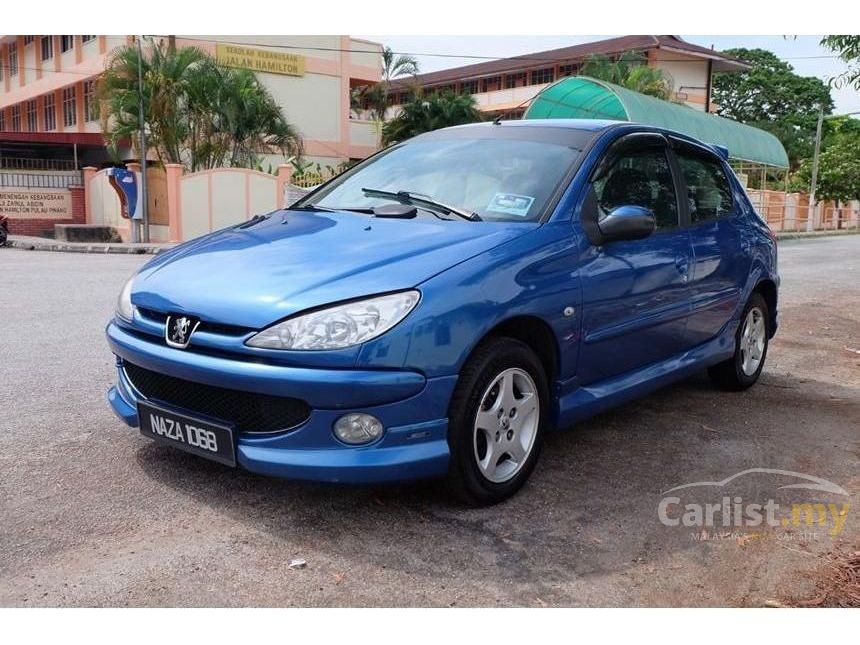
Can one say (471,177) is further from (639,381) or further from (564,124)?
(639,381)

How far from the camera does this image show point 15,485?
347cm

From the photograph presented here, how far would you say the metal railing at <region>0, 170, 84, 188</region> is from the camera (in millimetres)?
23609

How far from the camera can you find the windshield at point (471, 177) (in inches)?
151

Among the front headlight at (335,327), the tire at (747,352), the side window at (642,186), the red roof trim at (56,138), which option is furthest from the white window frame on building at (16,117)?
the front headlight at (335,327)

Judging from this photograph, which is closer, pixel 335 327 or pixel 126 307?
pixel 335 327

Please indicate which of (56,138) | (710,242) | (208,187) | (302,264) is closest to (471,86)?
(56,138)

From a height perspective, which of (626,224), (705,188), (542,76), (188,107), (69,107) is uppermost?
(542,76)

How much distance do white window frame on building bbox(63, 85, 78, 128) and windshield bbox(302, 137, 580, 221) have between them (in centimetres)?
3212

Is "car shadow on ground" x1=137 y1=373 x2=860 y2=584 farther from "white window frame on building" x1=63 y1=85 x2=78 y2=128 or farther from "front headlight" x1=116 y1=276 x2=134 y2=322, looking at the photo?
"white window frame on building" x1=63 y1=85 x2=78 y2=128

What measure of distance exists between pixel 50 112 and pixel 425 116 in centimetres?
1765

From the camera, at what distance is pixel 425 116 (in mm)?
30312

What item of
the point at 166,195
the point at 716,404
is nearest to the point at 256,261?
the point at 716,404

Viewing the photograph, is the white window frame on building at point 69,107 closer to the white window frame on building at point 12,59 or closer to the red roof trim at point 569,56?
the white window frame on building at point 12,59

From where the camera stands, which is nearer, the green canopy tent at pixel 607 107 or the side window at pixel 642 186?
the side window at pixel 642 186
